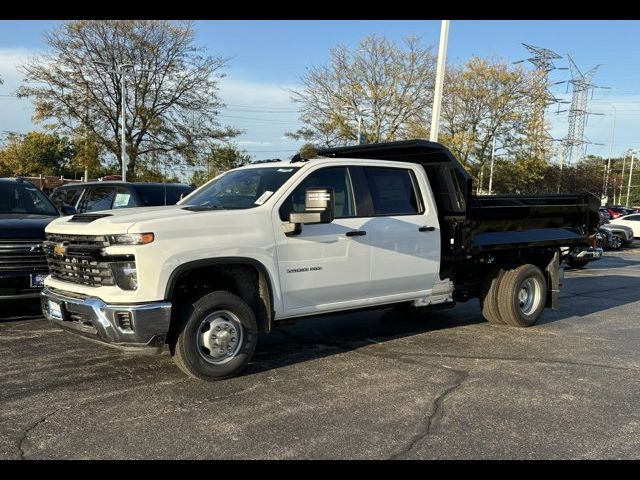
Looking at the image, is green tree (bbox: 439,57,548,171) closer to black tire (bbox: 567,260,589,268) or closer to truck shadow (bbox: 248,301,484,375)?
black tire (bbox: 567,260,589,268)

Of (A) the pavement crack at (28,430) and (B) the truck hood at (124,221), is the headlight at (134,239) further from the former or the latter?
(A) the pavement crack at (28,430)

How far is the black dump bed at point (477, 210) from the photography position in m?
6.76

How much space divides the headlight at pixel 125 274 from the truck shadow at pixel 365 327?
54.1 inches

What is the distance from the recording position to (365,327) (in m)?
7.49

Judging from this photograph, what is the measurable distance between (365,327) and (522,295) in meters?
2.20

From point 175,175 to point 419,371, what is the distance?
3058 centimetres

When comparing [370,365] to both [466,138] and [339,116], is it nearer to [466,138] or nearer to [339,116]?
[339,116]

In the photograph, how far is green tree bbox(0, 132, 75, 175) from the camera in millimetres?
51219

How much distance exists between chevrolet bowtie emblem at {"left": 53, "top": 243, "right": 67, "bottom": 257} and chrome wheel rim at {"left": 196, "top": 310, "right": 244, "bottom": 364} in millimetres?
1431

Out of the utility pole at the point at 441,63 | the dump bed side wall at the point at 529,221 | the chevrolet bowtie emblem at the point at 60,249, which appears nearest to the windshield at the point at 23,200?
the chevrolet bowtie emblem at the point at 60,249

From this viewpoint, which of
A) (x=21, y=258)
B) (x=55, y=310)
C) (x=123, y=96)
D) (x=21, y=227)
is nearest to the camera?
(x=55, y=310)

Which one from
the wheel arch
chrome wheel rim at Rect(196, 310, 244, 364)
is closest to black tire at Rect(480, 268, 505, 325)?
the wheel arch

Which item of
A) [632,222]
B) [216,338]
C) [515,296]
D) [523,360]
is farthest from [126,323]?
[632,222]

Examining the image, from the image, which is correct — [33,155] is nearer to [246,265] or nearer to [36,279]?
[36,279]
